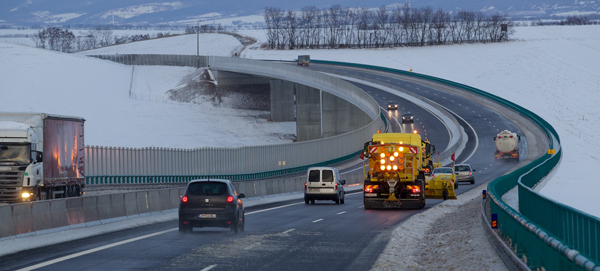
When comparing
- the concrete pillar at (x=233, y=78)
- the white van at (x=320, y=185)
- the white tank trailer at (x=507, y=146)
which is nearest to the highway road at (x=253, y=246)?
the white van at (x=320, y=185)

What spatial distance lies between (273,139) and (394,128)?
1457 cm

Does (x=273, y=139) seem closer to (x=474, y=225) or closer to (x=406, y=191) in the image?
(x=406, y=191)

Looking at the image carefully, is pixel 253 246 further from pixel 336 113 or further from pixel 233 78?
pixel 233 78

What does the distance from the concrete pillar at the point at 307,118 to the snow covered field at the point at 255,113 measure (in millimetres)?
3462

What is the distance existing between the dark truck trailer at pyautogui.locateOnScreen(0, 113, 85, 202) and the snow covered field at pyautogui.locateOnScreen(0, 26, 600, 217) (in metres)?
24.0

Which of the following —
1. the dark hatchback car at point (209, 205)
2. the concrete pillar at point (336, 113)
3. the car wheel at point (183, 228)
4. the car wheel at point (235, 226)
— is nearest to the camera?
the dark hatchback car at point (209, 205)

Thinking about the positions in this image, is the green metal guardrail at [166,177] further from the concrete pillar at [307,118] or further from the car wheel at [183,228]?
the concrete pillar at [307,118]

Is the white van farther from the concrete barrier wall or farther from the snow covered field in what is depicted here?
the snow covered field

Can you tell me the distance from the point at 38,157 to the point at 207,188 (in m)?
9.45

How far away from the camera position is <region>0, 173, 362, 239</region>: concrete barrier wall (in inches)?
817

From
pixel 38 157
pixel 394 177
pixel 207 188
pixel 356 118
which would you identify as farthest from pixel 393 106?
pixel 207 188

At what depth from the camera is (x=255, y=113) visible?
362 ft

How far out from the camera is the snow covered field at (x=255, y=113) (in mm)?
80500

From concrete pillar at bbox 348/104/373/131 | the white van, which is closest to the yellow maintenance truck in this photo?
the white van
